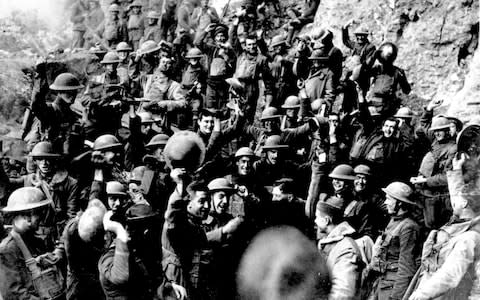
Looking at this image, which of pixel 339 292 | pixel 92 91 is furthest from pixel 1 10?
pixel 339 292

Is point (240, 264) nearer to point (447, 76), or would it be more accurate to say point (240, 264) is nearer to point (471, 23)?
point (447, 76)

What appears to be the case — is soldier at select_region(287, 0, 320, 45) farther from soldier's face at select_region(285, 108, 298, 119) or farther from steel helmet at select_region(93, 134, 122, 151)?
steel helmet at select_region(93, 134, 122, 151)

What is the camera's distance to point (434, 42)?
Answer: 1366 centimetres

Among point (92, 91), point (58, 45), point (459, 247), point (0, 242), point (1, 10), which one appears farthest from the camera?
point (58, 45)

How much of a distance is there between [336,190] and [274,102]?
4.25m

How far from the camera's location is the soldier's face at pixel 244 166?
9.77m

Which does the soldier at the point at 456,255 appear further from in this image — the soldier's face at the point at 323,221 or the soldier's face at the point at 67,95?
the soldier's face at the point at 67,95

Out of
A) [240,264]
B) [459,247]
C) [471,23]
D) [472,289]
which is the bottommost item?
[240,264]

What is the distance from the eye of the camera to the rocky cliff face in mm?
12781

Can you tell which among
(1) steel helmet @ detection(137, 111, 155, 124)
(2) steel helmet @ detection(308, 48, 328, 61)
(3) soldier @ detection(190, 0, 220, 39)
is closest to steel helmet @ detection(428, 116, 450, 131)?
(2) steel helmet @ detection(308, 48, 328, 61)

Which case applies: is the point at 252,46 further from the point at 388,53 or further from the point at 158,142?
the point at 158,142

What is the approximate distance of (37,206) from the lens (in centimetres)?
740

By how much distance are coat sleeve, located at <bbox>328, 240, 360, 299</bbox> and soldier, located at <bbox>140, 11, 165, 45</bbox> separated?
446 inches

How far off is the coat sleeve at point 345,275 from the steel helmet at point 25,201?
11.3 feet
